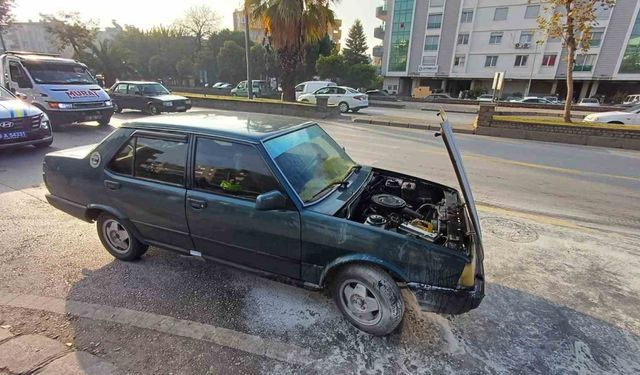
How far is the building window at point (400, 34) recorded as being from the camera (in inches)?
1667

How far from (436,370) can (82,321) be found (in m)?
2.72

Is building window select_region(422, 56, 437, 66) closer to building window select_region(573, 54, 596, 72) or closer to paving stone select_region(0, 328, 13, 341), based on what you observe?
building window select_region(573, 54, 596, 72)

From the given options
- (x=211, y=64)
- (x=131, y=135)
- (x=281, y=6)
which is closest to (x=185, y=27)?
(x=211, y=64)

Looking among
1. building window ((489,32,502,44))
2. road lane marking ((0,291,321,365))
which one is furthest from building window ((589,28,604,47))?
road lane marking ((0,291,321,365))

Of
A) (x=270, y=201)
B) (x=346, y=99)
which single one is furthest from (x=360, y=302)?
(x=346, y=99)

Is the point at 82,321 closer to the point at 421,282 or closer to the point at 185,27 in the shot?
the point at 421,282

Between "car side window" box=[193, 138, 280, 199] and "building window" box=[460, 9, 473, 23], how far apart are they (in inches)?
1840

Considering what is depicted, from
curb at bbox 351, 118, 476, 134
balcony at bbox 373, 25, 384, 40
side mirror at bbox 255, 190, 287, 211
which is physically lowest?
curb at bbox 351, 118, 476, 134

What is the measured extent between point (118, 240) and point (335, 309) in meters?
2.37

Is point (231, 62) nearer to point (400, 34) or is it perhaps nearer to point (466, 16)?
point (400, 34)

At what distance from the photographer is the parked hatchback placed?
225 centimetres

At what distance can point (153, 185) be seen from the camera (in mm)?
2836

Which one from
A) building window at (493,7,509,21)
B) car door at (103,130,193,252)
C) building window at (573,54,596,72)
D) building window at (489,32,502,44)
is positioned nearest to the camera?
car door at (103,130,193,252)

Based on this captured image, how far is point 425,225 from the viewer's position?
2611 mm
